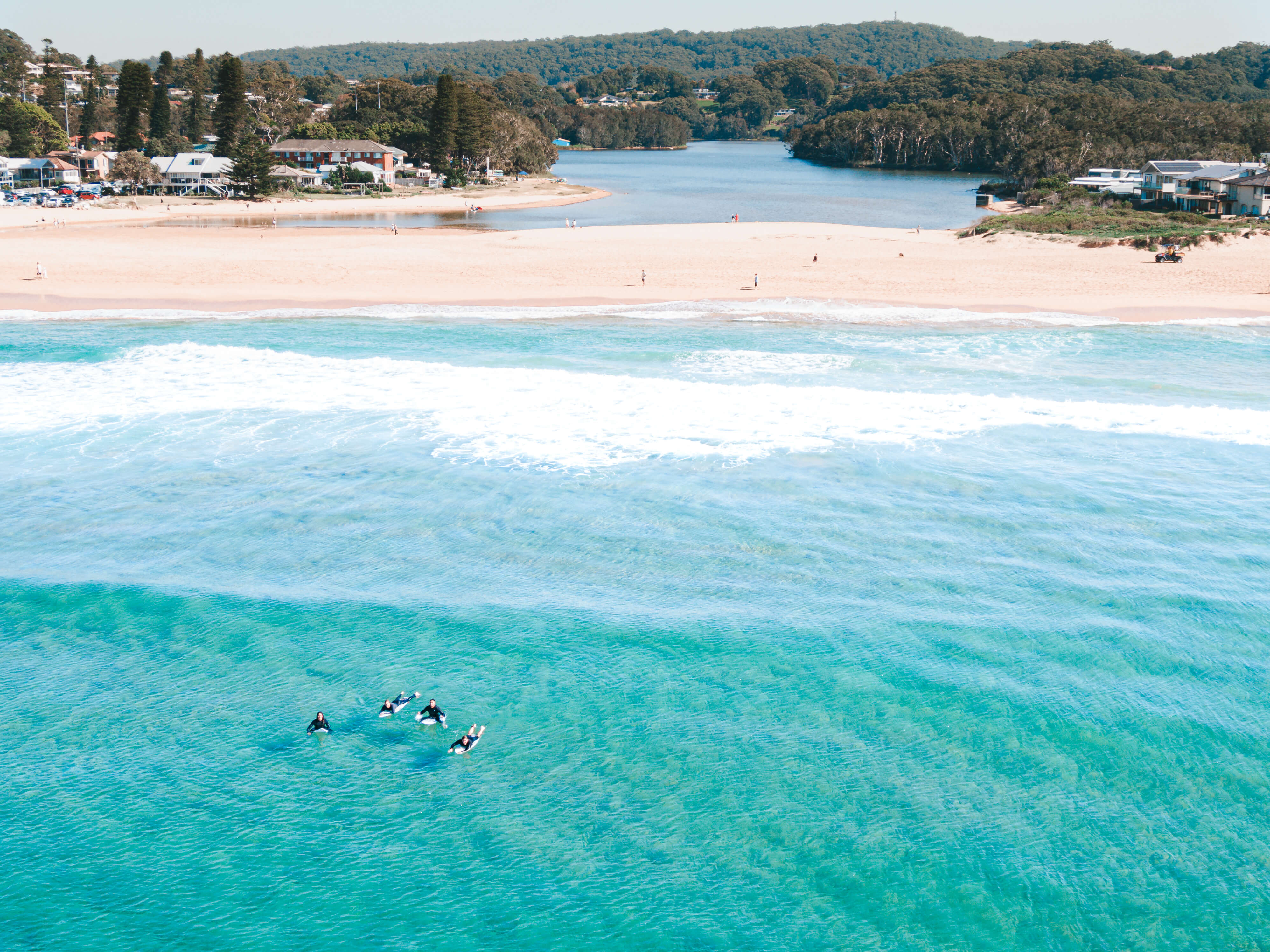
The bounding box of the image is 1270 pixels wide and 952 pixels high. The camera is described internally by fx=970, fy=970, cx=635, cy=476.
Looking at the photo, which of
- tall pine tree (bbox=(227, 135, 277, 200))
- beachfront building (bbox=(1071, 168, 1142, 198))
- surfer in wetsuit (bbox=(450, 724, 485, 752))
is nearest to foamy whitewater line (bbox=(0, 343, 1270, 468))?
surfer in wetsuit (bbox=(450, 724, 485, 752))

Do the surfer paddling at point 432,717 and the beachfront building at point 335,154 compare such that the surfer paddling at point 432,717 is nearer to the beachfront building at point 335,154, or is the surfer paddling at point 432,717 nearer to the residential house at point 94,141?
the beachfront building at point 335,154

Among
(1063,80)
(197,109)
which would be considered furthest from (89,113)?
(1063,80)

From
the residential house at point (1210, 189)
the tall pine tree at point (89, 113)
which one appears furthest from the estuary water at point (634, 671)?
the tall pine tree at point (89, 113)

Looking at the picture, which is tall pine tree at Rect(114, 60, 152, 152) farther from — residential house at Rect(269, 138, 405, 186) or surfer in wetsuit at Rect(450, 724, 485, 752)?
surfer in wetsuit at Rect(450, 724, 485, 752)

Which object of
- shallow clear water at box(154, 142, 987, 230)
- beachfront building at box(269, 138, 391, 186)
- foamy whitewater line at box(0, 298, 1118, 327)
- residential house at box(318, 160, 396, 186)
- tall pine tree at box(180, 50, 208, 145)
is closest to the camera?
foamy whitewater line at box(0, 298, 1118, 327)

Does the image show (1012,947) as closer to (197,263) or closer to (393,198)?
(197,263)

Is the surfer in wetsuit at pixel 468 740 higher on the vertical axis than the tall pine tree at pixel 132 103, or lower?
lower
